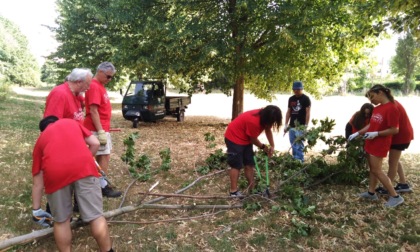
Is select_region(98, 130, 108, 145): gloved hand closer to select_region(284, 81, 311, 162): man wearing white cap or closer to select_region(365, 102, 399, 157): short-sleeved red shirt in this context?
select_region(284, 81, 311, 162): man wearing white cap

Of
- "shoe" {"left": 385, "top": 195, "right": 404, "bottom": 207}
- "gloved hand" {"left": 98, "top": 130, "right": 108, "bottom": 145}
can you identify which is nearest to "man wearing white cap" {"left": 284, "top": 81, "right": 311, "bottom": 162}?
"shoe" {"left": 385, "top": 195, "right": 404, "bottom": 207}

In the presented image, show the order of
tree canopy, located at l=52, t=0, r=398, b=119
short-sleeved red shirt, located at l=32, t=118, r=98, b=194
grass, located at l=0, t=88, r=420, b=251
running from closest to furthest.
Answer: short-sleeved red shirt, located at l=32, t=118, r=98, b=194 < grass, located at l=0, t=88, r=420, b=251 < tree canopy, located at l=52, t=0, r=398, b=119

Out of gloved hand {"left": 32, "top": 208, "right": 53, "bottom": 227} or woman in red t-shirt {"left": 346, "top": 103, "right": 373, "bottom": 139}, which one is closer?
gloved hand {"left": 32, "top": 208, "right": 53, "bottom": 227}

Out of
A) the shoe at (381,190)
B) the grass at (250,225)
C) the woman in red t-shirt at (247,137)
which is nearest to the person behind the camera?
the grass at (250,225)

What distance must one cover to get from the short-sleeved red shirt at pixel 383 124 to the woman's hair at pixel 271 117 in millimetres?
1287

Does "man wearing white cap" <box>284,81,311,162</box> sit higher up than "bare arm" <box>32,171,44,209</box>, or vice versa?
"man wearing white cap" <box>284,81,311,162</box>

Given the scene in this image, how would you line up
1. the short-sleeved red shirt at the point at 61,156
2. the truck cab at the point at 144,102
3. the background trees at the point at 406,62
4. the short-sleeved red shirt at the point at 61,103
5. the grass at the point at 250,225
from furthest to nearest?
the background trees at the point at 406,62 < the truck cab at the point at 144,102 < the short-sleeved red shirt at the point at 61,103 < the grass at the point at 250,225 < the short-sleeved red shirt at the point at 61,156

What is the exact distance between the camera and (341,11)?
9438mm

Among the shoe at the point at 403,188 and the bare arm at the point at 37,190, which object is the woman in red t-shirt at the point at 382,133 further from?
the bare arm at the point at 37,190

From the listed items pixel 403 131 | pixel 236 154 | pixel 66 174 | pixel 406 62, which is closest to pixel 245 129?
pixel 236 154

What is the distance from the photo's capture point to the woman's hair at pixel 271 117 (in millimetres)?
4227

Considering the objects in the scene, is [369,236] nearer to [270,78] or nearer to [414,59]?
[270,78]

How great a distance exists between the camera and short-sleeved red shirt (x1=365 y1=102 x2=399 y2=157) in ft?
13.6

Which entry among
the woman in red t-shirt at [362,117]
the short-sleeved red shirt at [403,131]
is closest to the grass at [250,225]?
the short-sleeved red shirt at [403,131]
